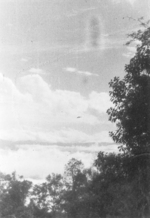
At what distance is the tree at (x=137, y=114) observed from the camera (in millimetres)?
14781

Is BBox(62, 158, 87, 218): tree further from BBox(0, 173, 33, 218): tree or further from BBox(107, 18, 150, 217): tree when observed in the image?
BBox(107, 18, 150, 217): tree

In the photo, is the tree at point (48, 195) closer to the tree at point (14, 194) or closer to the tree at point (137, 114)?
the tree at point (14, 194)

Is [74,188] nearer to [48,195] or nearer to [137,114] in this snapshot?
[48,195]

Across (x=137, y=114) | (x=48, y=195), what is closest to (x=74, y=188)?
(x=48, y=195)

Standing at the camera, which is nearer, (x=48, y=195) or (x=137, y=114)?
(x=137, y=114)

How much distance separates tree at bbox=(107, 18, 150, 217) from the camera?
48.5 ft

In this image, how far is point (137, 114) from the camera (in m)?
15.0

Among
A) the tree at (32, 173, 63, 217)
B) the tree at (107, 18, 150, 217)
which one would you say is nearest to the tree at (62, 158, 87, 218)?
the tree at (32, 173, 63, 217)

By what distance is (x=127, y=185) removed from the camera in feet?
55.0

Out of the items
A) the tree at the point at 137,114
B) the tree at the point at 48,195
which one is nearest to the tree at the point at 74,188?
the tree at the point at 48,195

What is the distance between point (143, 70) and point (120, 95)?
172 cm

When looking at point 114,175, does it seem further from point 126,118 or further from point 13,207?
point 13,207

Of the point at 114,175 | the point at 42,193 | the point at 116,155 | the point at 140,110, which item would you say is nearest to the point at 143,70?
the point at 140,110

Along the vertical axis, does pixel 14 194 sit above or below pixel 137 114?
below
